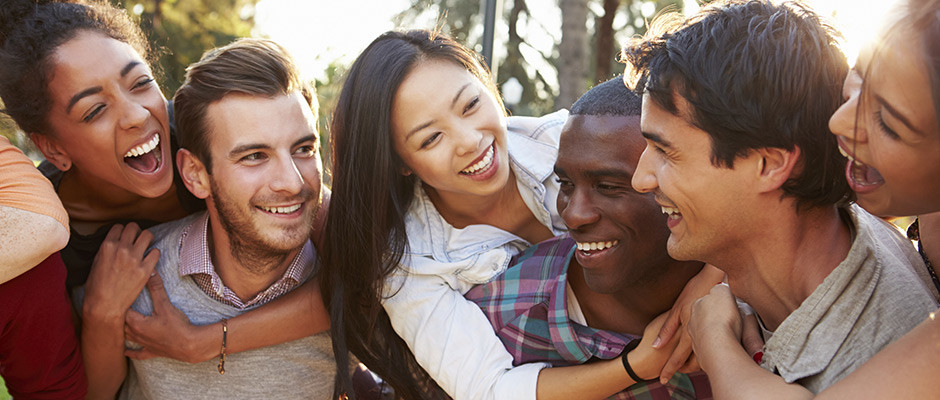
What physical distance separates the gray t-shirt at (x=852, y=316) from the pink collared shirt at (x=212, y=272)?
2182 millimetres

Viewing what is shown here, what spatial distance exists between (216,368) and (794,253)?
8.27 feet

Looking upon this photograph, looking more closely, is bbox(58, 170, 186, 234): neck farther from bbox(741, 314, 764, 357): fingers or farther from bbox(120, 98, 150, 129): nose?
bbox(741, 314, 764, 357): fingers

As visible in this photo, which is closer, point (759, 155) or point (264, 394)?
point (759, 155)

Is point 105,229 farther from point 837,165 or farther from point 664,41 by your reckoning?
point 837,165

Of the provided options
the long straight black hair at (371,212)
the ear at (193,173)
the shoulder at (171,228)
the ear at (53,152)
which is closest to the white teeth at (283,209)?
the long straight black hair at (371,212)

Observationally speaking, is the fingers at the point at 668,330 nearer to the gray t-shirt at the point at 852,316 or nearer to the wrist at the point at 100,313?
the gray t-shirt at the point at 852,316

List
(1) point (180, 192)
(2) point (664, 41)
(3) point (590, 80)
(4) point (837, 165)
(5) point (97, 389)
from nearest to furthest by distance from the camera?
(4) point (837, 165)
(2) point (664, 41)
(5) point (97, 389)
(1) point (180, 192)
(3) point (590, 80)

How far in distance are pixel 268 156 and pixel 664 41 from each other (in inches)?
69.7

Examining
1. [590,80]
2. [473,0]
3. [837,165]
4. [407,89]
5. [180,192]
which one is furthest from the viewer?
[590,80]

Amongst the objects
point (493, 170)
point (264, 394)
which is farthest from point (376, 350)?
point (493, 170)

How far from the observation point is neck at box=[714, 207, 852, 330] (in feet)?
7.64

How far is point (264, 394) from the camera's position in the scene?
3.55 m

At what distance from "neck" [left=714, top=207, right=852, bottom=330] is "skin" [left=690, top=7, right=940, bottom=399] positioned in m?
0.26

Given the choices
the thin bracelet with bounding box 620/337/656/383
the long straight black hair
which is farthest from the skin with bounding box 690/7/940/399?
the long straight black hair
